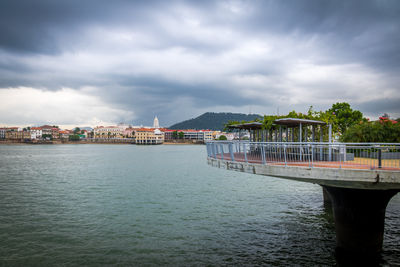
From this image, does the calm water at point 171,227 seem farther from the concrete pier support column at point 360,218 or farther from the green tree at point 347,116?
the green tree at point 347,116

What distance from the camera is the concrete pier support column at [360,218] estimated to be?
12.2m

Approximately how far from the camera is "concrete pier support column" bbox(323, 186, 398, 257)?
12.2 m

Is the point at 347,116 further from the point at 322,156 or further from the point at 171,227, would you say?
the point at 171,227

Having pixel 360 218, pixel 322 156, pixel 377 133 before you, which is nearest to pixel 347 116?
pixel 377 133

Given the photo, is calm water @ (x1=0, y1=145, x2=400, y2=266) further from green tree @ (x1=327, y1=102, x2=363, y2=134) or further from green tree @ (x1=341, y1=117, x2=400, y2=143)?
green tree @ (x1=327, y1=102, x2=363, y2=134)

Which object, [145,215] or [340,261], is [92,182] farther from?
[340,261]

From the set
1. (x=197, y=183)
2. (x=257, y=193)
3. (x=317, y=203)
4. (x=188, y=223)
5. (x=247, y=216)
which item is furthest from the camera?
(x=197, y=183)

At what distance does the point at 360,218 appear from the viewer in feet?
40.8

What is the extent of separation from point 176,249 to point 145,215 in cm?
687

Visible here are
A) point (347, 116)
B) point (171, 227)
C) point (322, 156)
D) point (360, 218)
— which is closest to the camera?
point (360, 218)

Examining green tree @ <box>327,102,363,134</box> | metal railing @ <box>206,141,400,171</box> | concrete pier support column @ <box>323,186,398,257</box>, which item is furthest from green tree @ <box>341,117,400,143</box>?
green tree @ <box>327,102,363,134</box>

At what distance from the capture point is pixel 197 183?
3612 cm

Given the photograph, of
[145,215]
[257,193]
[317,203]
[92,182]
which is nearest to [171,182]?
[92,182]

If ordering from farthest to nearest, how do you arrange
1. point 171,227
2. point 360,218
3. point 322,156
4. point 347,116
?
1. point 347,116
2. point 171,227
3. point 322,156
4. point 360,218
